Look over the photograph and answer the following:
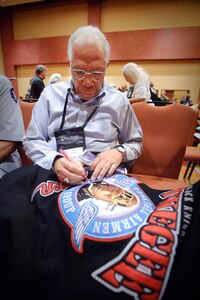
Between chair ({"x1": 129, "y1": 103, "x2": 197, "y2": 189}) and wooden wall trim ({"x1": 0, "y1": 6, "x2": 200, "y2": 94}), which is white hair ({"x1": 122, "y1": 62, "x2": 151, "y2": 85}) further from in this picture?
wooden wall trim ({"x1": 0, "y1": 6, "x2": 200, "y2": 94})

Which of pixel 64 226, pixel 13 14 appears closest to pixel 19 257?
pixel 64 226

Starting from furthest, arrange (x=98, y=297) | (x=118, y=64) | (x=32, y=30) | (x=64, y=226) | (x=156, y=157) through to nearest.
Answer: (x=32, y=30), (x=118, y=64), (x=156, y=157), (x=64, y=226), (x=98, y=297)

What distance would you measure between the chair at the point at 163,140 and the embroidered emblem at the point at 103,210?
53 cm

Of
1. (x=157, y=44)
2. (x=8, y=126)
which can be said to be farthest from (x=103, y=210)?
(x=157, y=44)

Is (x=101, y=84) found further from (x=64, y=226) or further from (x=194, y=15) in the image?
(x=194, y=15)

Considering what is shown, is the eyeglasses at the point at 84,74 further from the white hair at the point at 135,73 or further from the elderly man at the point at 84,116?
the white hair at the point at 135,73

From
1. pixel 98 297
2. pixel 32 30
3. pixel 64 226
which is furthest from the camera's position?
pixel 32 30

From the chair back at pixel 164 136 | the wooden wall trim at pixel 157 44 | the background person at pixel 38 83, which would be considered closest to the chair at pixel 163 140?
the chair back at pixel 164 136

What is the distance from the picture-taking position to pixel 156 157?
119 centimetres

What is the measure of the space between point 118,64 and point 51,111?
6.12 m

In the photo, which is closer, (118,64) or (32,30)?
(118,64)

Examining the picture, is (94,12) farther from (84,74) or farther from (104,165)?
(104,165)

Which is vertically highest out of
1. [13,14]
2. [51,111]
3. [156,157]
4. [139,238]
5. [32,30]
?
[13,14]

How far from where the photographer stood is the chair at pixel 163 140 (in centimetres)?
111
